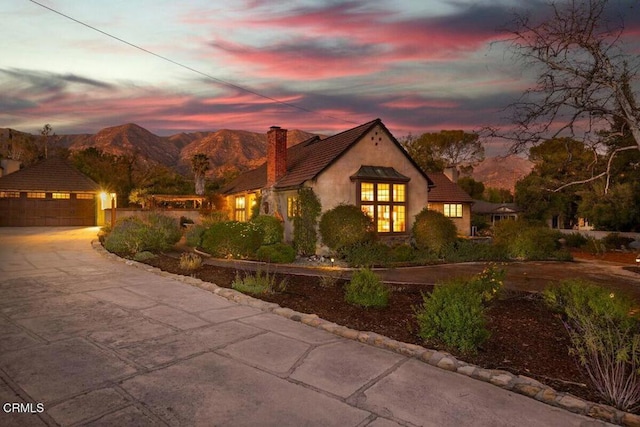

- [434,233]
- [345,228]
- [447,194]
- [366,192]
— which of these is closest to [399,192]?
[366,192]

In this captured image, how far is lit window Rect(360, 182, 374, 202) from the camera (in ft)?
56.7

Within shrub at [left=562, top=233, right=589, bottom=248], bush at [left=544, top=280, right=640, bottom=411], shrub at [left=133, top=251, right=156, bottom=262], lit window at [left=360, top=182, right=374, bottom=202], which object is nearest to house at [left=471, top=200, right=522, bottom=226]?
shrub at [left=562, top=233, right=589, bottom=248]

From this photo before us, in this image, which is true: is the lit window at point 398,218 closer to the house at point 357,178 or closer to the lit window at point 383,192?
the house at point 357,178

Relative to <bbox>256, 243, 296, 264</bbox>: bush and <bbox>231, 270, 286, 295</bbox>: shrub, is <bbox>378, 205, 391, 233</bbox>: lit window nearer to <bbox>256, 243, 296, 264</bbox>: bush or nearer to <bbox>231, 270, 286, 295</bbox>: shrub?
<bbox>256, 243, 296, 264</bbox>: bush

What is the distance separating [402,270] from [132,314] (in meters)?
9.14

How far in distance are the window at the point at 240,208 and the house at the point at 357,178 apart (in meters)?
5.10

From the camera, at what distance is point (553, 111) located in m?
7.50

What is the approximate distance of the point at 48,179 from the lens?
2981 centimetres

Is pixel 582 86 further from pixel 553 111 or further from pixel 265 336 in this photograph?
pixel 265 336

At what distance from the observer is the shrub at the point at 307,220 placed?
53.0 feet

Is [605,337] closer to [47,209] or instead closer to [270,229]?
[270,229]

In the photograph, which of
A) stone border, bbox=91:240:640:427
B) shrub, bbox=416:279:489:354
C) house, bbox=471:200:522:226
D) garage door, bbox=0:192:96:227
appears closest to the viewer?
stone border, bbox=91:240:640:427

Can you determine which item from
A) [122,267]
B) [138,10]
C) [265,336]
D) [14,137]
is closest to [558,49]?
[265,336]

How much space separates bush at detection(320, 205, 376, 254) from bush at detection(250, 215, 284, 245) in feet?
6.95
